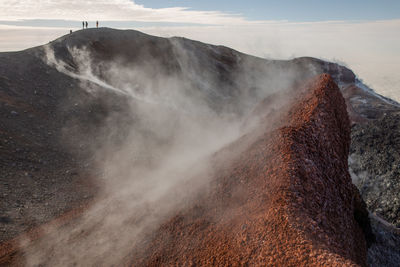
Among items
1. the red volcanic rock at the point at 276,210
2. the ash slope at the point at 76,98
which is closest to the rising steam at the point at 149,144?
the ash slope at the point at 76,98

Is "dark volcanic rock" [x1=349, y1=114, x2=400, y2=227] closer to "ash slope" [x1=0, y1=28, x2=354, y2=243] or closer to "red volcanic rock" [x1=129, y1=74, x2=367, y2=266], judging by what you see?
"red volcanic rock" [x1=129, y1=74, x2=367, y2=266]

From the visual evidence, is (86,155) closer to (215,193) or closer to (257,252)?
(215,193)

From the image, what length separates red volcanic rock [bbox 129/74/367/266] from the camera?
Result: 3.41 m

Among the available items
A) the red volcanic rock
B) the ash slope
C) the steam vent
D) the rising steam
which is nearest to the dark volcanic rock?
the steam vent

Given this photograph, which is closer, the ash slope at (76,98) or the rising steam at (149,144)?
the rising steam at (149,144)

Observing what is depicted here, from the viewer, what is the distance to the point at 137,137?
14219 mm

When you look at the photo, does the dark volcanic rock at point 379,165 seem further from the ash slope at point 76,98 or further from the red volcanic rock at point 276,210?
the ash slope at point 76,98

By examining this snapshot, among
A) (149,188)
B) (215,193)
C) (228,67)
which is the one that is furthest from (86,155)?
(228,67)

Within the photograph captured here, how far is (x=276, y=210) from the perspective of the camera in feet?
12.3

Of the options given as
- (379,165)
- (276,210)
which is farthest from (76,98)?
(379,165)

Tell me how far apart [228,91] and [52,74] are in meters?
15.0

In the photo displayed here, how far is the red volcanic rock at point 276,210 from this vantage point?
3.41 meters

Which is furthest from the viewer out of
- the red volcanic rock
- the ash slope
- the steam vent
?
the ash slope

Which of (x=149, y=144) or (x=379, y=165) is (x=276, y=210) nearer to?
(x=149, y=144)
